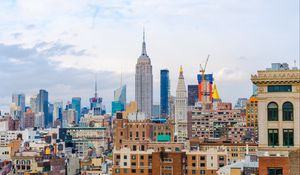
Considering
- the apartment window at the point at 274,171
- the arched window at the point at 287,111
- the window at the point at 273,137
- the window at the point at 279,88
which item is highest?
the window at the point at 279,88

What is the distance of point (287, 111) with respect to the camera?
4044cm

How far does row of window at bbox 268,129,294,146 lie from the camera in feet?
131

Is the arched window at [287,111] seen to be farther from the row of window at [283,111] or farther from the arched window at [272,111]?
the arched window at [272,111]

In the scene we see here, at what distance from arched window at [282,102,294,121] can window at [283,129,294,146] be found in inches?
29.2

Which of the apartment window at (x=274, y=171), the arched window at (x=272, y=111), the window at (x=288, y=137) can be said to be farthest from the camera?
the arched window at (x=272, y=111)

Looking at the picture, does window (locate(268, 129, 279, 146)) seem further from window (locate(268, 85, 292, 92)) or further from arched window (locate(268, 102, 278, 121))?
window (locate(268, 85, 292, 92))

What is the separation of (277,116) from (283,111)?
0.49 m

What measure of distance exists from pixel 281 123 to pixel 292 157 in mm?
4416

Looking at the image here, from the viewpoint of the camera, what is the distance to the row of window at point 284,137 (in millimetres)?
40031

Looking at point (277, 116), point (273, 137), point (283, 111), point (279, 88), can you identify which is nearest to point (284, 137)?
point (273, 137)

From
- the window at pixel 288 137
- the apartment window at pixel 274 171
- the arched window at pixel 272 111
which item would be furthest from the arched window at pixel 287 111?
the apartment window at pixel 274 171

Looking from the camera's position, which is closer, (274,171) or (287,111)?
(274,171)

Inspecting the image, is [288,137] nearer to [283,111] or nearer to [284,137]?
[284,137]

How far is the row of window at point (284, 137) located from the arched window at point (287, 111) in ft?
2.44
